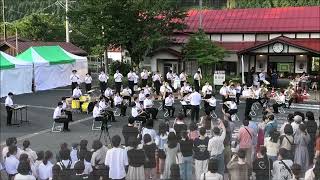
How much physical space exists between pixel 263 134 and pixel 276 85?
50.6 feet

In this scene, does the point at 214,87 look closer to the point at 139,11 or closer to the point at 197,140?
the point at 139,11

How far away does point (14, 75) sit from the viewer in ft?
70.3

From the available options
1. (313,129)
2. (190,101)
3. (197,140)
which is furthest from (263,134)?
(190,101)

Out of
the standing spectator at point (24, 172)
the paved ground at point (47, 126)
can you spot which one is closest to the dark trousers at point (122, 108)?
the paved ground at point (47, 126)

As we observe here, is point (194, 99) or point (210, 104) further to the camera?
point (210, 104)

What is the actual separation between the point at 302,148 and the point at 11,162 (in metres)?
5.43

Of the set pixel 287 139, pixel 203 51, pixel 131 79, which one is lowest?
pixel 287 139

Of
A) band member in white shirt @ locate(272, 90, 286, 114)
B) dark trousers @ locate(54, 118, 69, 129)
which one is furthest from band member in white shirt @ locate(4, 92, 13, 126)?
band member in white shirt @ locate(272, 90, 286, 114)

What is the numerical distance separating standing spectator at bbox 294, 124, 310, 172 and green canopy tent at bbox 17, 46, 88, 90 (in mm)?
16183

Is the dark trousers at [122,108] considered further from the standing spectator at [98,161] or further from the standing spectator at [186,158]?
the standing spectator at [98,161]

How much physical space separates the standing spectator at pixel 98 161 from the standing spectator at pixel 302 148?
374cm

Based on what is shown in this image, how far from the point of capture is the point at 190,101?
52.2ft

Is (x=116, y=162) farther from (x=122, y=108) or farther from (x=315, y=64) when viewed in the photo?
(x=315, y=64)

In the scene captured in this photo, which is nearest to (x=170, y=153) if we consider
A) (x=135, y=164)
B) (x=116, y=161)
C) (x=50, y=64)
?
(x=135, y=164)
